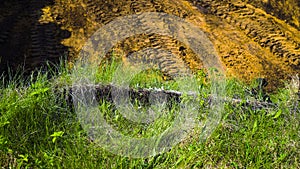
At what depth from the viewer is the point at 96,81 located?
11.5 ft

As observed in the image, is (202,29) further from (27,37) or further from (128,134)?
(128,134)

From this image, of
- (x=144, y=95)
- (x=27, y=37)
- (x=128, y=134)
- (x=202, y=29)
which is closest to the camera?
(x=128, y=134)

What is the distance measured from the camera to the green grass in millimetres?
2641

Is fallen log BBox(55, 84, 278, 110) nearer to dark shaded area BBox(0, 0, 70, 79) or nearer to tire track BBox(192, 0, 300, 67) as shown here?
dark shaded area BBox(0, 0, 70, 79)

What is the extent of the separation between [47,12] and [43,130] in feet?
9.64

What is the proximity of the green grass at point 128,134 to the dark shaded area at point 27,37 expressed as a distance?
5.55 feet

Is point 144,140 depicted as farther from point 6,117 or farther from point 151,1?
point 151,1

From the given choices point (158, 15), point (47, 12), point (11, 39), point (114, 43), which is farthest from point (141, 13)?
point (11, 39)

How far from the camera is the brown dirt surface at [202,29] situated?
507 cm

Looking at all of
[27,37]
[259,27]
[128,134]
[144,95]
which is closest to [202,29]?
[259,27]

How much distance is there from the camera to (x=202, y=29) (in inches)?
215

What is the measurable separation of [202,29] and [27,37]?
6.41ft

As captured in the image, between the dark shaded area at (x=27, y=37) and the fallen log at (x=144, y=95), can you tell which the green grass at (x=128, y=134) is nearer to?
the fallen log at (x=144, y=95)

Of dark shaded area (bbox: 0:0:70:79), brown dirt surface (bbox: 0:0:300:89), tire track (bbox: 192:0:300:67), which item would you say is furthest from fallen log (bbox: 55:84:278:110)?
tire track (bbox: 192:0:300:67)
